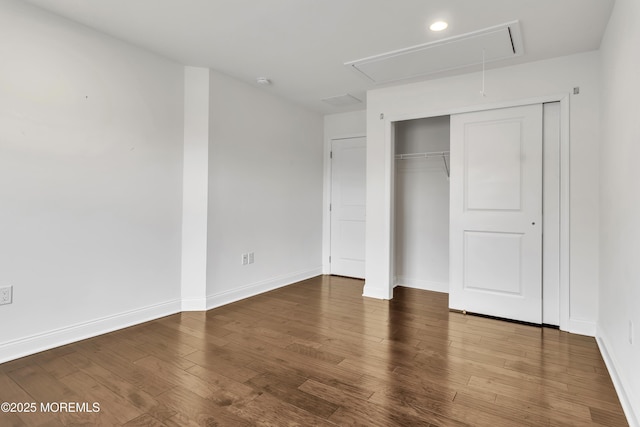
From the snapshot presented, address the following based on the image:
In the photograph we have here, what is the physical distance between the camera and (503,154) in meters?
3.38

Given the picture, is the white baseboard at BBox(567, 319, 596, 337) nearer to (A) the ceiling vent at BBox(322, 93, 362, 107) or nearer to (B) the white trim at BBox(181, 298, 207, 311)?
(A) the ceiling vent at BBox(322, 93, 362, 107)

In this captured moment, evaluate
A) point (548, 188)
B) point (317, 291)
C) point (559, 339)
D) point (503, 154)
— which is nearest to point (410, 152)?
point (503, 154)

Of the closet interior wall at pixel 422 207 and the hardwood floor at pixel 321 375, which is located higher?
the closet interior wall at pixel 422 207

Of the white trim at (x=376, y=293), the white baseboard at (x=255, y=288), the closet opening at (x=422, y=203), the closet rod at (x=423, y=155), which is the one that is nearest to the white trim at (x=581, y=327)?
the closet opening at (x=422, y=203)

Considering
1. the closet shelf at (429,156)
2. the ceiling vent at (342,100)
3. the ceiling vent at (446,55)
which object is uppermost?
the ceiling vent at (342,100)

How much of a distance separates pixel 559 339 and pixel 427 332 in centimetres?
108

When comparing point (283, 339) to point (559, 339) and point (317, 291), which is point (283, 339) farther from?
point (559, 339)

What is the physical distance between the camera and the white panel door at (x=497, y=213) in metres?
3.27

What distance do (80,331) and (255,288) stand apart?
71.9 inches

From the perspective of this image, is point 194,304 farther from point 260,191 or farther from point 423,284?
point 423,284

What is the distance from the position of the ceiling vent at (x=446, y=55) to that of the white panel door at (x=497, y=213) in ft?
1.82

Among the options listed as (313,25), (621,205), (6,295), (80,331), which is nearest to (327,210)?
(313,25)

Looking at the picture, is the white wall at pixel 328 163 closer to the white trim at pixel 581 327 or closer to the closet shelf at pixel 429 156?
the closet shelf at pixel 429 156

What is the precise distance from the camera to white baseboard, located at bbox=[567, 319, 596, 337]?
298 centimetres
